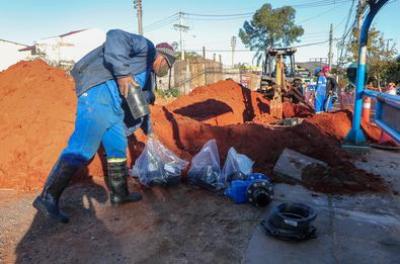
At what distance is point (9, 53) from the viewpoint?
148 feet

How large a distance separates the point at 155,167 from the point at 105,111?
962 millimetres

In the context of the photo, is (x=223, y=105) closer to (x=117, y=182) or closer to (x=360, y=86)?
(x=360, y=86)

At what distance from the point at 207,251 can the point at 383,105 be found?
2793mm

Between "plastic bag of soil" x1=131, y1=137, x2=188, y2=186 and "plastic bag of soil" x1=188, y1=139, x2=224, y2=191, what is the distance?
21 centimetres

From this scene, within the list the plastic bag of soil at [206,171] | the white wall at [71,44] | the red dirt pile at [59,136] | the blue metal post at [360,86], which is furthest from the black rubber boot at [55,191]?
the white wall at [71,44]

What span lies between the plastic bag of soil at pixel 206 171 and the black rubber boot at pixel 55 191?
4.67ft

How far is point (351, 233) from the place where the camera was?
3.46 metres

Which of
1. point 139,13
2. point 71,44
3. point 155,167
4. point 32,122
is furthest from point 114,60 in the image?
point 71,44

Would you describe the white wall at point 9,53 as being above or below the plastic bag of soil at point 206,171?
above

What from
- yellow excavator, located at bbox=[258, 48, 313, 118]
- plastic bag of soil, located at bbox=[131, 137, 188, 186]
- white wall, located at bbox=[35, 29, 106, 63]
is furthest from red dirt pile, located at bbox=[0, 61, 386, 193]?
white wall, located at bbox=[35, 29, 106, 63]

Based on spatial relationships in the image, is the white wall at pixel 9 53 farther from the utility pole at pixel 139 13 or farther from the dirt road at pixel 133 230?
the dirt road at pixel 133 230

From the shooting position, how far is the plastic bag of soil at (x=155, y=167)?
4.31m

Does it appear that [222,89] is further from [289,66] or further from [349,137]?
[349,137]

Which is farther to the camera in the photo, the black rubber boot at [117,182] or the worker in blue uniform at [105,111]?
the black rubber boot at [117,182]
